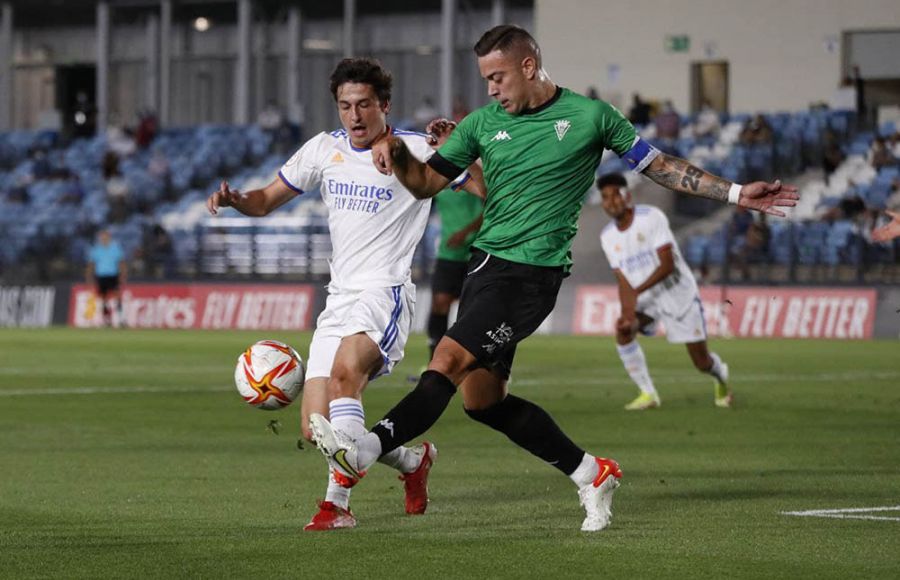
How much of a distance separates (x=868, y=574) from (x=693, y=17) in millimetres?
36262

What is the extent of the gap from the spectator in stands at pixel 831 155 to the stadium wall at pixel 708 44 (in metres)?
4.78

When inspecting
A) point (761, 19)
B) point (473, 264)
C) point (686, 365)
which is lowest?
point (686, 365)

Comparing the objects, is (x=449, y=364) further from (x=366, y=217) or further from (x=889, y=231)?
(x=889, y=231)

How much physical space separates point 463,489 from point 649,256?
21.9ft

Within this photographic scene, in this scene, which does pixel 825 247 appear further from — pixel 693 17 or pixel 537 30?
pixel 537 30

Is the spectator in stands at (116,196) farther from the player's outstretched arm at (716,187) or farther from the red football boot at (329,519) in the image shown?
the player's outstretched arm at (716,187)

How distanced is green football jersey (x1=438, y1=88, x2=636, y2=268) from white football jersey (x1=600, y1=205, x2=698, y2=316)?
7903 millimetres

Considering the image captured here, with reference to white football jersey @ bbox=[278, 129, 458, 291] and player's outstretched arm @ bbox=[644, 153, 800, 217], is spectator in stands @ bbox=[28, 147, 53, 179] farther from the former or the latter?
player's outstretched arm @ bbox=[644, 153, 800, 217]

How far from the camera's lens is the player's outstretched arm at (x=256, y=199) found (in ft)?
28.0

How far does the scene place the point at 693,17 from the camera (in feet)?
138

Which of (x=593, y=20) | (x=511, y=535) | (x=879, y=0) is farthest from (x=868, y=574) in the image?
(x=593, y=20)

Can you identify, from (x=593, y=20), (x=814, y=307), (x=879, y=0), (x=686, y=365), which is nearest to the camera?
(x=686, y=365)

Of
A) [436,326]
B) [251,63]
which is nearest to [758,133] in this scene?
[251,63]

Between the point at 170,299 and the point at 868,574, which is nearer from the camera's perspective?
the point at 868,574
